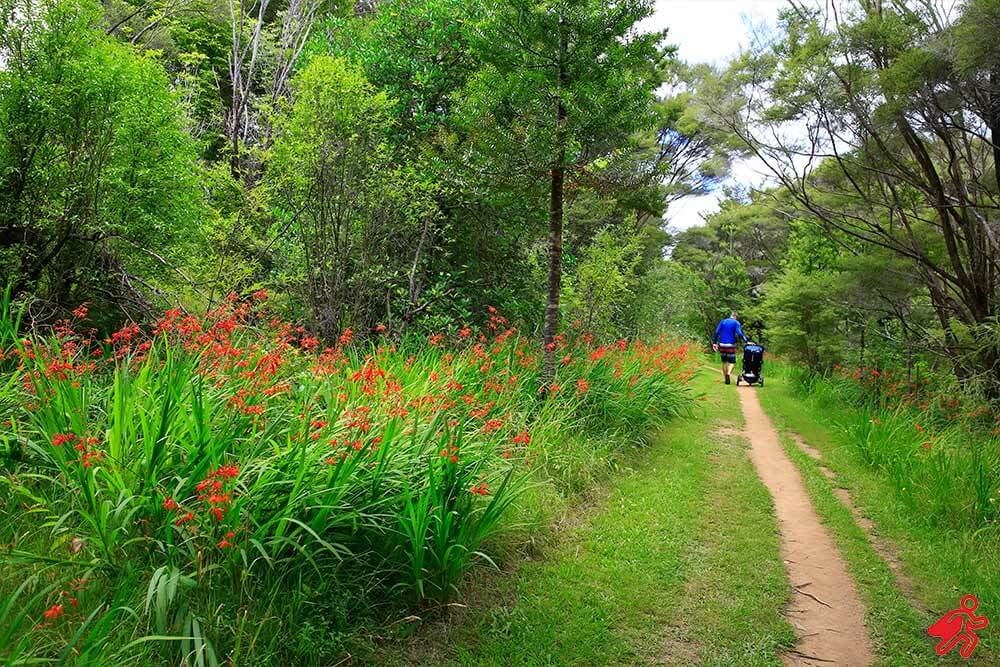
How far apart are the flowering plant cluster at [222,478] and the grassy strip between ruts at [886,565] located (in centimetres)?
234

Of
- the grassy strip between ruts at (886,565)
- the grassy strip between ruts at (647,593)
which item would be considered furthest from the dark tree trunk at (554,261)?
the grassy strip between ruts at (886,565)

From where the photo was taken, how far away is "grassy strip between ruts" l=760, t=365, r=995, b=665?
300cm

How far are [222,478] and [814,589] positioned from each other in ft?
11.8

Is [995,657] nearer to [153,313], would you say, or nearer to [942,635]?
[942,635]

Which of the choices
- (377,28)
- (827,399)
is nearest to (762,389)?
(827,399)

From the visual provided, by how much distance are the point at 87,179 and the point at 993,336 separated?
850 cm

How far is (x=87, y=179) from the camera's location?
4605 mm

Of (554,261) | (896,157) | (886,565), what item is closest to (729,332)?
(896,157)

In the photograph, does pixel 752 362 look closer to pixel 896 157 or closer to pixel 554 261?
pixel 896 157

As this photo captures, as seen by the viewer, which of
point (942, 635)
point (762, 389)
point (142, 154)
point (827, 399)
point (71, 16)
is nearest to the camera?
point (942, 635)

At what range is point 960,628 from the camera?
122 inches

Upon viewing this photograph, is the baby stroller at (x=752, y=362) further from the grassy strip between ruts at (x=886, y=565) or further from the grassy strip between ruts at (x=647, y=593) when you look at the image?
the grassy strip between ruts at (x=647, y=593)

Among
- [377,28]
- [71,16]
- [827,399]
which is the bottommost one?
[827,399]

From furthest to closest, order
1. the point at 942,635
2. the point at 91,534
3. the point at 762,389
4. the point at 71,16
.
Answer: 1. the point at 762,389
2. the point at 71,16
3. the point at 942,635
4. the point at 91,534
